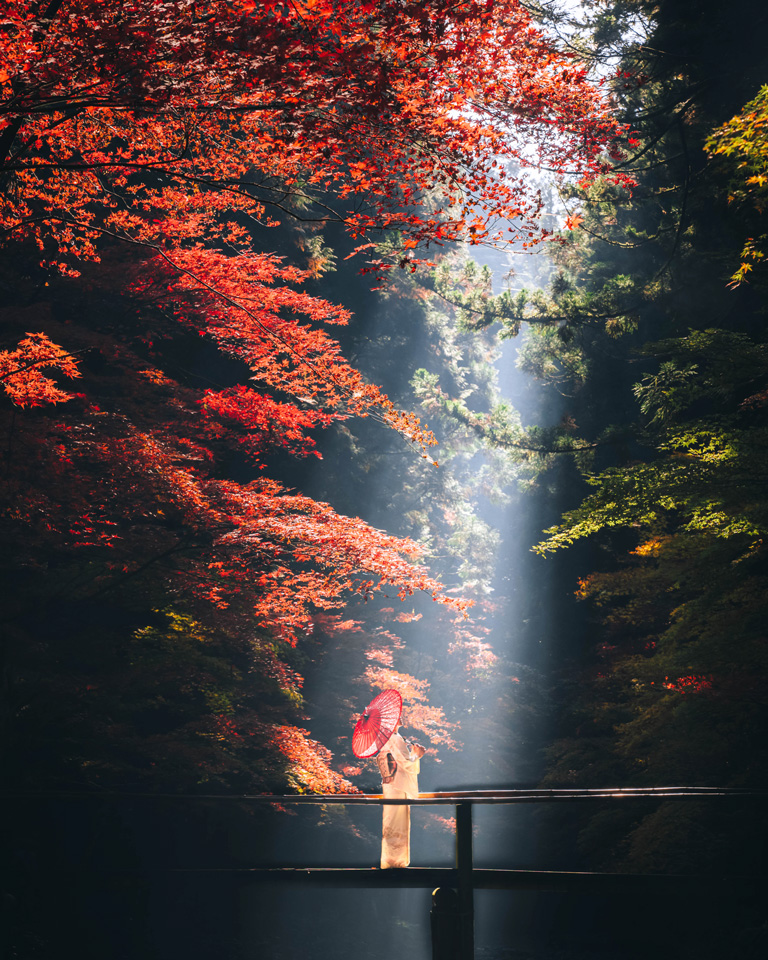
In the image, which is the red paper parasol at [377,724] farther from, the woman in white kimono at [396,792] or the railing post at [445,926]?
the railing post at [445,926]

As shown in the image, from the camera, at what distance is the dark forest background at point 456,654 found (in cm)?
671

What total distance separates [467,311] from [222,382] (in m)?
6.14

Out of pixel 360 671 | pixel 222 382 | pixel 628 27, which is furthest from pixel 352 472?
pixel 628 27

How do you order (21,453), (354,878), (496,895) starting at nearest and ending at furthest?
(354,878)
(21,453)
(496,895)

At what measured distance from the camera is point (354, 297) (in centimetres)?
1700

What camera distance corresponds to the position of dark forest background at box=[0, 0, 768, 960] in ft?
22.0

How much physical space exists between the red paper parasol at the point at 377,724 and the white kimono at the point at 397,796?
8 cm

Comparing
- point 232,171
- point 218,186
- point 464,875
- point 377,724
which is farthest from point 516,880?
point 232,171

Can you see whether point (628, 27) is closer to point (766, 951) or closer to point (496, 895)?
point (766, 951)

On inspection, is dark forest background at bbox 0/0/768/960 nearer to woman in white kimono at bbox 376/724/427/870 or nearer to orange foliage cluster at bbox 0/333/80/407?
orange foliage cluster at bbox 0/333/80/407

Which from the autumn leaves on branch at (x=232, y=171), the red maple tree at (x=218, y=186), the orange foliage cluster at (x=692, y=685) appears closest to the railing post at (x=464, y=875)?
the autumn leaves on branch at (x=232, y=171)

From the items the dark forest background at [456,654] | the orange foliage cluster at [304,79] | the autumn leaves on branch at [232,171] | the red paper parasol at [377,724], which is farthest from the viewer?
the dark forest background at [456,654]

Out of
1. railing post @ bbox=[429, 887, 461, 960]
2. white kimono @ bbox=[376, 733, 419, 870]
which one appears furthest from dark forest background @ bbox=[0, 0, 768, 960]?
railing post @ bbox=[429, 887, 461, 960]

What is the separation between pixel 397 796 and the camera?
13.8 ft
